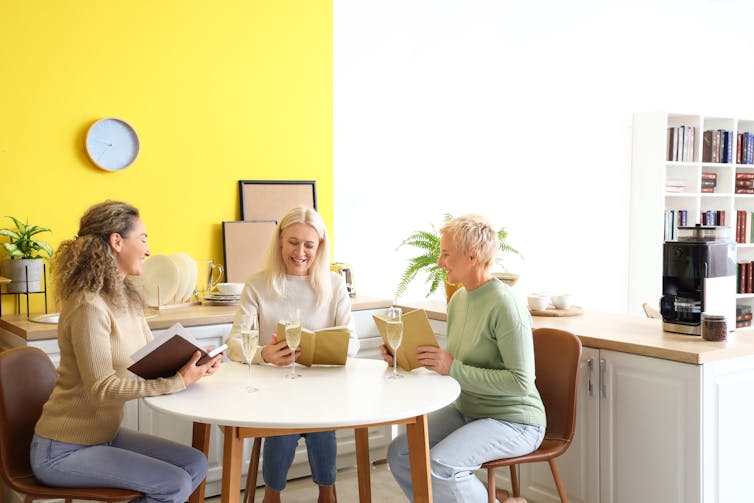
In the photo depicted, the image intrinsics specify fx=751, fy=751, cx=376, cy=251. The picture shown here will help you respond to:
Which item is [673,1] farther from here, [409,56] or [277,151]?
[277,151]

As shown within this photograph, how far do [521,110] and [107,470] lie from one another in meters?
3.96

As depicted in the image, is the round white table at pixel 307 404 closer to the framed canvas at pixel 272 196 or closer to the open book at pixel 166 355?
the open book at pixel 166 355

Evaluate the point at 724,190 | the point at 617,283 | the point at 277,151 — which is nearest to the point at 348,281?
the point at 277,151

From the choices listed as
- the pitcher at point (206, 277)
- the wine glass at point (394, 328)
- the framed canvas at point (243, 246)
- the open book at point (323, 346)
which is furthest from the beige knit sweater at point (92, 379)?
the framed canvas at point (243, 246)

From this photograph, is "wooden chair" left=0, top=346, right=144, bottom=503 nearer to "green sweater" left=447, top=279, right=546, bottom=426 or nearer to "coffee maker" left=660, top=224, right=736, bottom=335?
"green sweater" left=447, top=279, right=546, bottom=426

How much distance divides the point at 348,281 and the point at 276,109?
3.27 ft

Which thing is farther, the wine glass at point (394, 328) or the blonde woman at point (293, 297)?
the blonde woman at point (293, 297)

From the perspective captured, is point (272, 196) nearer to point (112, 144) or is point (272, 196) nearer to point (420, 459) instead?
point (112, 144)

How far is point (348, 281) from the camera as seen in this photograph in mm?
3986

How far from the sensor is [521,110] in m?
5.31

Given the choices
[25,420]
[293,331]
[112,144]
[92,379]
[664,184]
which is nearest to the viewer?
[92,379]

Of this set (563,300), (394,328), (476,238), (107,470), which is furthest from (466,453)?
(563,300)

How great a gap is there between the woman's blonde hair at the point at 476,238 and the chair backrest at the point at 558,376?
0.39 m

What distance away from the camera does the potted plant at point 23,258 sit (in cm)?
A: 324
